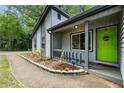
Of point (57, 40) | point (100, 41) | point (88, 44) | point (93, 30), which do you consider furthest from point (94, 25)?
point (57, 40)

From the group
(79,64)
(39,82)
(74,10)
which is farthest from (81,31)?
(74,10)

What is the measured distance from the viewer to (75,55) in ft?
34.6

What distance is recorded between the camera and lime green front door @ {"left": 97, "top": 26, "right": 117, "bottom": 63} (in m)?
9.14

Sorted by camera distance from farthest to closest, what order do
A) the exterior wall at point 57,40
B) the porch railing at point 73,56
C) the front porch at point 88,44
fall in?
the exterior wall at point 57,40 < the porch railing at point 73,56 < the front porch at point 88,44

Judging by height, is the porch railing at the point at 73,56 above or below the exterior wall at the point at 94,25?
below

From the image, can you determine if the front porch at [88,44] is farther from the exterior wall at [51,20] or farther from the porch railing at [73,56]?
the exterior wall at [51,20]

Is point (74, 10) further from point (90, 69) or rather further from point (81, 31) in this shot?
point (90, 69)

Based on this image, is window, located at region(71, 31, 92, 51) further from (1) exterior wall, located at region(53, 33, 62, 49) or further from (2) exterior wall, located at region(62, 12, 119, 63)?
(1) exterior wall, located at region(53, 33, 62, 49)

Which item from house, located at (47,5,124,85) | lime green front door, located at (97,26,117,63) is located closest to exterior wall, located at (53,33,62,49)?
house, located at (47,5,124,85)

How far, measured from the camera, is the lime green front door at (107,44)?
914 cm

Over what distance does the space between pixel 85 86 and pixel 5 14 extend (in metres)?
32.4

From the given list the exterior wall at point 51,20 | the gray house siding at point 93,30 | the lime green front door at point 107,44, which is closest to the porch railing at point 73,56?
the gray house siding at point 93,30

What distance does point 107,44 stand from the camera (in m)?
9.64

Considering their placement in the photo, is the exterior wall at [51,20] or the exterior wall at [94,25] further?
the exterior wall at [51,20]
